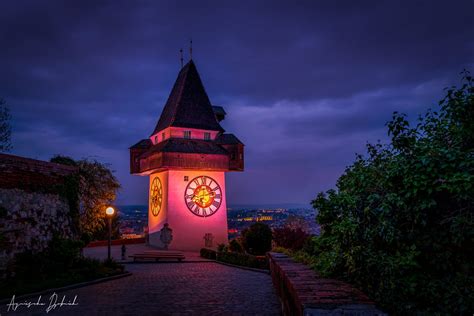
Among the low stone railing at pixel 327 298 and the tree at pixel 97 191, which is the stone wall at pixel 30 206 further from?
the low stone railing at pixel 327 298

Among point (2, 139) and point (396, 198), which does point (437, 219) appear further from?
point (2, 139)

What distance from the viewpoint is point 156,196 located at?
32.2 meters

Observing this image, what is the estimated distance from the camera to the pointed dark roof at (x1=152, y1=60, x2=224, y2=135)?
31681mm

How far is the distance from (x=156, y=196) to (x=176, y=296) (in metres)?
21.3

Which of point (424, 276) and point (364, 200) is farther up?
point (364, 200)

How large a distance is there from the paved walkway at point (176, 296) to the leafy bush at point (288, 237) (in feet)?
24.2

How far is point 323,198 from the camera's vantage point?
29.2 feet

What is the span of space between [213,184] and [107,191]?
26.9 ft

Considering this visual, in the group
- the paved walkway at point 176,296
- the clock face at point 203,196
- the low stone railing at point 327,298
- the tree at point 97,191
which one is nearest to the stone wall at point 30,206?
the paved walkway at point 176,296

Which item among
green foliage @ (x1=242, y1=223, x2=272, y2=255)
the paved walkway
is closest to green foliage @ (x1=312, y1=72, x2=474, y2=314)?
the paved walkway

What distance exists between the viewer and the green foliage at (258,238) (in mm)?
24781

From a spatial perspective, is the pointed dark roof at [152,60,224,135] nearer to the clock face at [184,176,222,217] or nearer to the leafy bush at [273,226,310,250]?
the clock face at [184,176,222,217]

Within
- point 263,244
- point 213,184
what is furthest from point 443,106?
point 213,184

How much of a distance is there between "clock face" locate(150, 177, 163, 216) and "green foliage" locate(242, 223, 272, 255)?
346 inches
